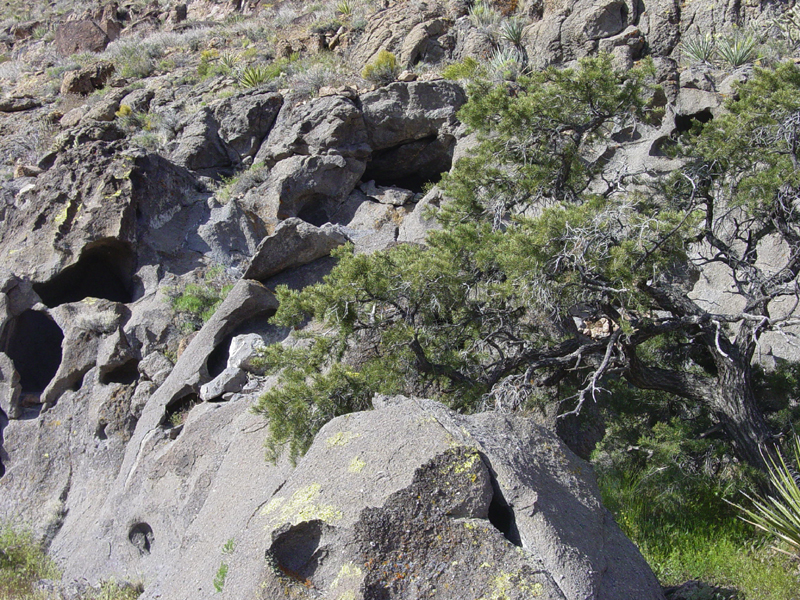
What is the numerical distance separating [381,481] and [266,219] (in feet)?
30.3

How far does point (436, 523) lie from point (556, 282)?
9.42 feet

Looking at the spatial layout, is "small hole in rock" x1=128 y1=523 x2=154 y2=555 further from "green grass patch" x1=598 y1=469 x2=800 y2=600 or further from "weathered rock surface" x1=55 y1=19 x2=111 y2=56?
"weathered rock surface" x1=55 y1=19 x2=111 y2=56

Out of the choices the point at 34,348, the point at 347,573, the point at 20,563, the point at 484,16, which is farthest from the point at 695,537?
the point at 484,16

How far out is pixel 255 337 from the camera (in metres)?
8.71

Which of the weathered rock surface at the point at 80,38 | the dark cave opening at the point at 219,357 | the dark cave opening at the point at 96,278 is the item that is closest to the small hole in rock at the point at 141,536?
the dark cave opening at the point at 219,357

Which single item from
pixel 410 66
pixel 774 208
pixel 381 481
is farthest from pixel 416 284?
pixel 410 66

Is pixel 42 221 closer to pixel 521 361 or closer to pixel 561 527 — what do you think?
pixel 521 361

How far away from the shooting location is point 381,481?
147 inches

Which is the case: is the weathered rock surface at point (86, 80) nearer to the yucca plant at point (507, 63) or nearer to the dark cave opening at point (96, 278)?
the dark cave opening at point (96, 278)

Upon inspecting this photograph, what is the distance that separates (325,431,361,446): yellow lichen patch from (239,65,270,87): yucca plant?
43.7 ft

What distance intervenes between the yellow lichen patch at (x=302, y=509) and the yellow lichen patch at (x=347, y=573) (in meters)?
0.26

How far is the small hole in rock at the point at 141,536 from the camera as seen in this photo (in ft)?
24.2

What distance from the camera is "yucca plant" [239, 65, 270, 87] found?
52.1 ft

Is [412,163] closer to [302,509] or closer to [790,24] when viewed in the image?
[790,24]
